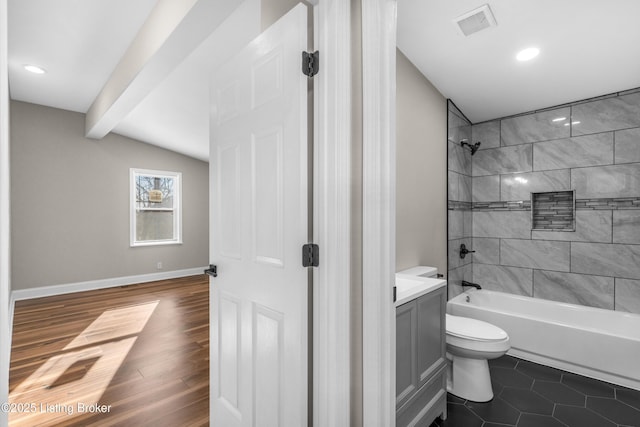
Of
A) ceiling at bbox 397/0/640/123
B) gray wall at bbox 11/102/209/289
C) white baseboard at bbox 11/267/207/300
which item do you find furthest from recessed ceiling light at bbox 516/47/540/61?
white baseboard at bbox 11/267/207/300

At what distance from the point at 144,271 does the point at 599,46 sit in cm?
633

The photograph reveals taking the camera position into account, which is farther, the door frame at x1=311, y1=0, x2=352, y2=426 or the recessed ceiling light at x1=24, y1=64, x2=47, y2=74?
the recessed ceiling light at x1=24, y1=64, x2=47, y2=74

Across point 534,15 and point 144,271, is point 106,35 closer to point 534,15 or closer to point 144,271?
point 534,15

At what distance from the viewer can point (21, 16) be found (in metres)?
2.37

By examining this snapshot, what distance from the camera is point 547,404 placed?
2033mm

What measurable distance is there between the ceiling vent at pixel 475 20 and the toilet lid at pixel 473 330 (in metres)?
1.98

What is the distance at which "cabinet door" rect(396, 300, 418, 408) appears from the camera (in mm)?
1496

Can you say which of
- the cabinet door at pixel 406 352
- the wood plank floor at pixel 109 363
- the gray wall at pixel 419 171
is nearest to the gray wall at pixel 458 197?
the gray wall at pixel 419 171

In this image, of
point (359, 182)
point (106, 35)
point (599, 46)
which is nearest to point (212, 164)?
point (359, 182)

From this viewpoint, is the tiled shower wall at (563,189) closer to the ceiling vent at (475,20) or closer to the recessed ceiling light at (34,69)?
the ceiling vent at (475,20)

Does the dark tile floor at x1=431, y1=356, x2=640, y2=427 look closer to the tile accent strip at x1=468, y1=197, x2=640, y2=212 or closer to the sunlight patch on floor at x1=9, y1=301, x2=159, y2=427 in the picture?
the tile accent strip at x1=468, y1=197, x2=640, y2=212

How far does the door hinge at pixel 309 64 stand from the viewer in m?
1.21

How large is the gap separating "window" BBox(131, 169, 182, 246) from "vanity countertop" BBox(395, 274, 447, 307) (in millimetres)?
4957

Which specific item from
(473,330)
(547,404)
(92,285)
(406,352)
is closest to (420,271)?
(473,330)
